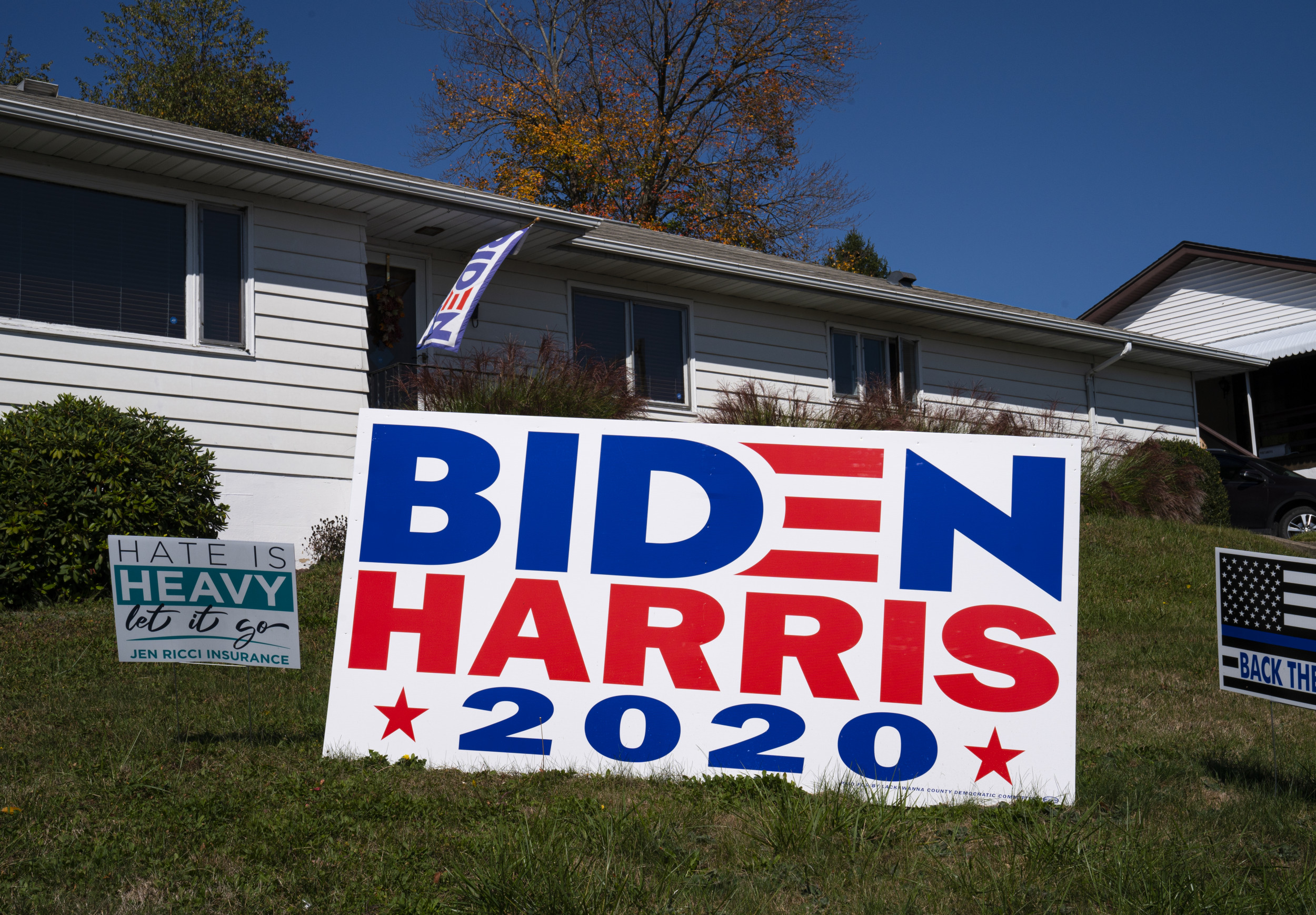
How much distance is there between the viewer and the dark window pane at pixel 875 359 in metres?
16.3

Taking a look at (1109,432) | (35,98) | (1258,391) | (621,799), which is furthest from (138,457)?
(1258,391)

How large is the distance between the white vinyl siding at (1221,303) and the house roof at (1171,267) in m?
0.19

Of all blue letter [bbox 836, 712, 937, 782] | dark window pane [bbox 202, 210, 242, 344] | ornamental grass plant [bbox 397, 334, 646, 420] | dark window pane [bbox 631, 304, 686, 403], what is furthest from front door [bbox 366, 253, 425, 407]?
blue letter [bbox 836, 712, 937, 782]

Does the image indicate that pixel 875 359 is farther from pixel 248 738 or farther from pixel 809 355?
pixel 248 738

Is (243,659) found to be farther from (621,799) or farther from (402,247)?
(402,247)

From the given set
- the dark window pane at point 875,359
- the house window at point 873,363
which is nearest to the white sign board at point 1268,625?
the house window at point 873,363

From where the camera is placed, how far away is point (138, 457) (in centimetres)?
817

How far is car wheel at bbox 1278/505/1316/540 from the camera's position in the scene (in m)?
16.4

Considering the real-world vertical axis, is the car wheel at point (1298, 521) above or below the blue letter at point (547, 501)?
below

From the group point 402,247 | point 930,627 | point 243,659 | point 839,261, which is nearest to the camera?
point 930,627

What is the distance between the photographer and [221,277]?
1036cm

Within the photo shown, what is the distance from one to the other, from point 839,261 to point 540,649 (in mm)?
36076

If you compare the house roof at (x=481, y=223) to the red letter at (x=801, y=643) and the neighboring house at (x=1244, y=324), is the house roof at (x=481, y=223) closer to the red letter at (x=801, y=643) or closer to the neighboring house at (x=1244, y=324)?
the neighboring house at (x=1244, y=324)

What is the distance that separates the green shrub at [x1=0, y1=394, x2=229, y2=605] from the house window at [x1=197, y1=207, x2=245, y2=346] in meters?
1.93
